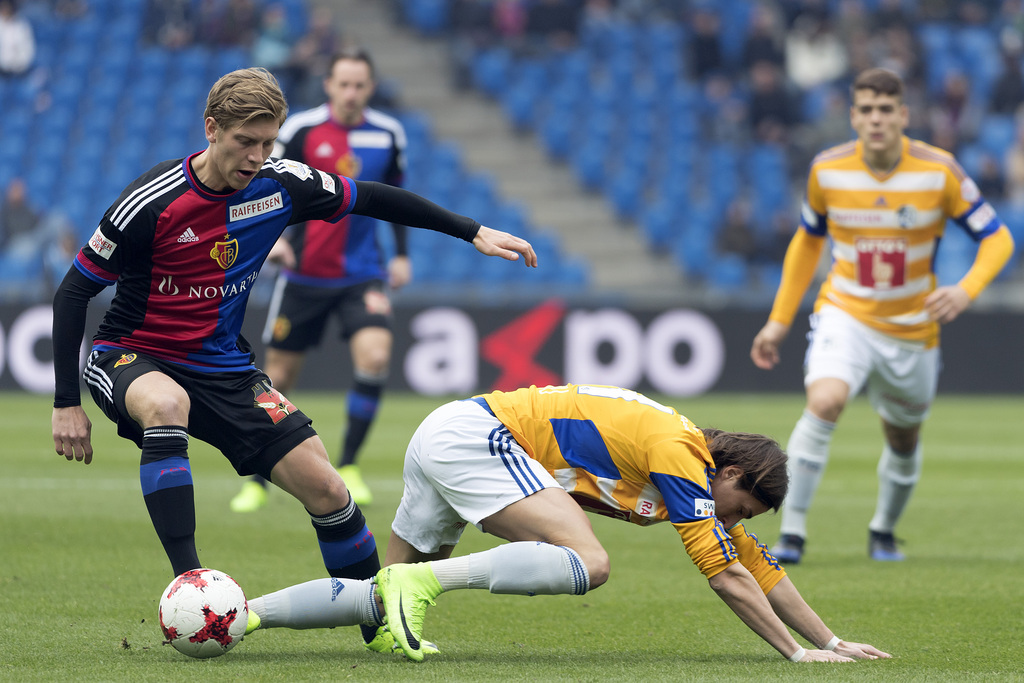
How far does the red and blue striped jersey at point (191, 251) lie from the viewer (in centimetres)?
396

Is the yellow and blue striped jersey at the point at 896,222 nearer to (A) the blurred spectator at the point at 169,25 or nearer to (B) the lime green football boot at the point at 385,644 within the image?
(B) the lime green football boot at the point at 385,644

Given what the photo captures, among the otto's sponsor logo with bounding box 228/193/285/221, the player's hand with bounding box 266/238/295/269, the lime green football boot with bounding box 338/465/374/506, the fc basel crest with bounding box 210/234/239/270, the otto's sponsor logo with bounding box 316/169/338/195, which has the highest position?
the otto's sponsor logo with bounding box 316/169/338/195

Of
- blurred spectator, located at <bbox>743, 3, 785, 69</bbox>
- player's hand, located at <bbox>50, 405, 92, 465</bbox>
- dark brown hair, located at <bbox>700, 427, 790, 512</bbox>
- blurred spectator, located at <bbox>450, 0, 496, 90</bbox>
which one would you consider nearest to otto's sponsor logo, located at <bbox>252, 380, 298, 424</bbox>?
player's hand, located at <bbox>50, 405, 92, 465</bbox>

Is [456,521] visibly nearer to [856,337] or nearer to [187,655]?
[187,655]

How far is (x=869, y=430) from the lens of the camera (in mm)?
12992

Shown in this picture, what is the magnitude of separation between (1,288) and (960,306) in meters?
11.0

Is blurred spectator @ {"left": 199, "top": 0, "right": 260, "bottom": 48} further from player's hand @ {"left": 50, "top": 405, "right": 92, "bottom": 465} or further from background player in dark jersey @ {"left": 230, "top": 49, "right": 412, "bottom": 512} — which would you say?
player's hand @ {"left": 50, "top": 405, "right": 92, "bottom": 465}

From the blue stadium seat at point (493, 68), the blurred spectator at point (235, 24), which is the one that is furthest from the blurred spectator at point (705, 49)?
the blurred spectator at point (235, 24)

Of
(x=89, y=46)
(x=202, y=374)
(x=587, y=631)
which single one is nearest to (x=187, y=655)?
(x=202, y=374)

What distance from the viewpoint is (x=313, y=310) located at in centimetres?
→ 757

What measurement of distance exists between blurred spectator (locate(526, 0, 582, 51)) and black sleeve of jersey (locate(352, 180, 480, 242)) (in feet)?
52.1

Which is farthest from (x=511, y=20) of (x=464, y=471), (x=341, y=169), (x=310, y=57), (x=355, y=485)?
(x=464, y=471)

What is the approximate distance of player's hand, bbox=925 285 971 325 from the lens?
5773 millimetres

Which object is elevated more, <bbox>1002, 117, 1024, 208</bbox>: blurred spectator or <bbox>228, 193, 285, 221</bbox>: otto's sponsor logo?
<bbox>1002, 117, 1024, 208</bbox>: blurred spectator
